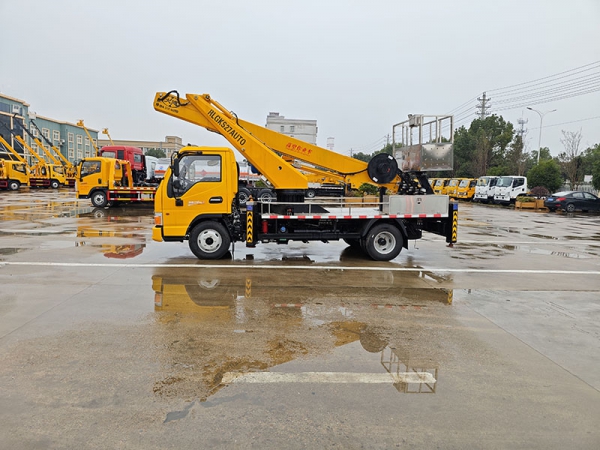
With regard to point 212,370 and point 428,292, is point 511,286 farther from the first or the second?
point 212,370

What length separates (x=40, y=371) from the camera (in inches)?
163

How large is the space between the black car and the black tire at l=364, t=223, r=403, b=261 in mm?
22348

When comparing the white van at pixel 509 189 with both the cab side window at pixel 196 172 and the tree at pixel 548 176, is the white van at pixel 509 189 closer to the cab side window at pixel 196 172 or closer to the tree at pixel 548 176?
the tree at pixel 548 176

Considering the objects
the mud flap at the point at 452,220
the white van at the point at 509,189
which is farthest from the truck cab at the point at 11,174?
the mud flap at the point at 452,220

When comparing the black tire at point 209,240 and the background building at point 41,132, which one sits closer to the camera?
the black tire at point 209,240

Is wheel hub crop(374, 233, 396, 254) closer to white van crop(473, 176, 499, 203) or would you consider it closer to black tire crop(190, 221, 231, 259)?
black tire crop(190, 221, 231, 259)

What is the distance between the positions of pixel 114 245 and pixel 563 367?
400 inches

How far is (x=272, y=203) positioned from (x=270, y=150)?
141cm

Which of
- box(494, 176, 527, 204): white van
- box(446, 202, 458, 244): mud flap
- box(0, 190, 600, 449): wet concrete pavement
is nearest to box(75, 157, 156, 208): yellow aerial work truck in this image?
box(0, 190, 600, 449): wet concrete pavement

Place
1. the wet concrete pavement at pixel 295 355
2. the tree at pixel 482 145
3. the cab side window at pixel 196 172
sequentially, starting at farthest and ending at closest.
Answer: the tree at pixel 482 145, the cab side window at pixel 196 172, the wet concrete pavement at pixel 295 355

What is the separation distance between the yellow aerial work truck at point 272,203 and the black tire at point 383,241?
0.07 feet

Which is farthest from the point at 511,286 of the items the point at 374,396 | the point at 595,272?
the point at 374,396

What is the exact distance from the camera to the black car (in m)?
27.3

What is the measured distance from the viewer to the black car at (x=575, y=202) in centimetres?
2730
